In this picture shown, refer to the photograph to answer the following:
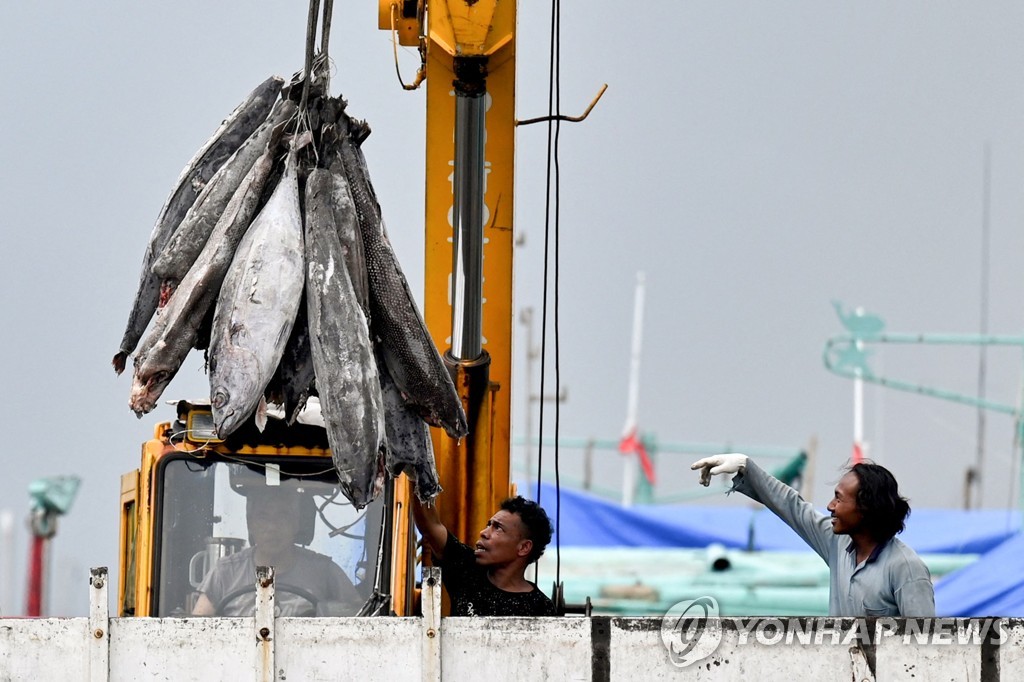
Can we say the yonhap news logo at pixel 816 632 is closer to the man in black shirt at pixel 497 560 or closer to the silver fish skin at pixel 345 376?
the silver fish skin at pixel 345 376

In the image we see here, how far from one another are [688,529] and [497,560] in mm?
20254

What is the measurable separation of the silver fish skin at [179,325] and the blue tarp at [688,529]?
60.0 feet

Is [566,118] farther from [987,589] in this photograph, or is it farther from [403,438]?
[987,589]

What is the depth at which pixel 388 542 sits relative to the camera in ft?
22.7

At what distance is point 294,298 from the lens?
18.1 feet

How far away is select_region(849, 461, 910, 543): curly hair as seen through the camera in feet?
19.0

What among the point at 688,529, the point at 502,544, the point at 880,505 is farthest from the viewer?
the point at 688,529

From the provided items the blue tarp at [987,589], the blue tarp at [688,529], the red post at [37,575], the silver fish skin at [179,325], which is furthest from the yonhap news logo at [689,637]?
the red post at [37,575]

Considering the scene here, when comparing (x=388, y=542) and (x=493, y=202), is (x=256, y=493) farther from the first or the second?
(x=493, y=202)

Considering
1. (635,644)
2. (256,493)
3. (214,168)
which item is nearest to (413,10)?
(214,168)

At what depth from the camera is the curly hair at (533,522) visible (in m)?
6.74

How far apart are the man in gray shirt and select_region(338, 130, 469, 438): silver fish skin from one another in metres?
1.03

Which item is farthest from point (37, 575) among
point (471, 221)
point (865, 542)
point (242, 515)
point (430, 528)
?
point (865, 542)

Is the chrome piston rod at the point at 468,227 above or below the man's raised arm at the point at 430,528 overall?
above
